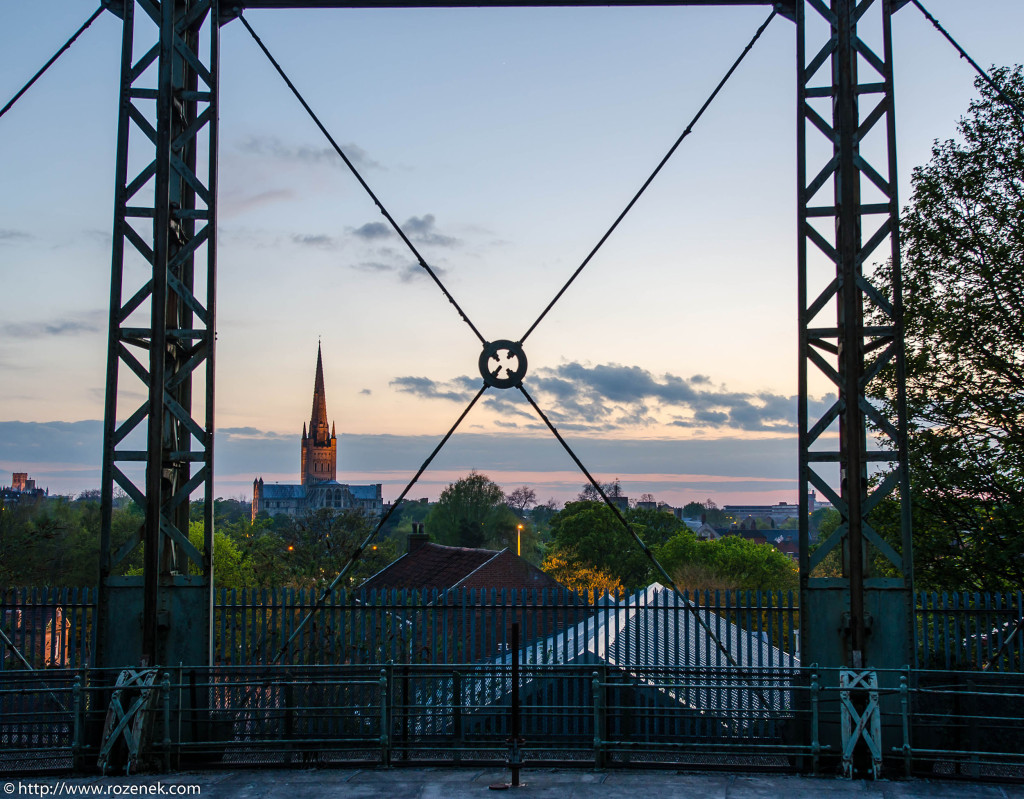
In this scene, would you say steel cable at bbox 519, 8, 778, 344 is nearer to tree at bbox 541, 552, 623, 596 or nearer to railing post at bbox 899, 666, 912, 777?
railing post at bbox 899, 666, 912, 777

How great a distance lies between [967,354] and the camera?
15977mm

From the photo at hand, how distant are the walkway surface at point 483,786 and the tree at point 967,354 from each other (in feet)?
30.0

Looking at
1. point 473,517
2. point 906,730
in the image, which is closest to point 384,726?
point 906,730

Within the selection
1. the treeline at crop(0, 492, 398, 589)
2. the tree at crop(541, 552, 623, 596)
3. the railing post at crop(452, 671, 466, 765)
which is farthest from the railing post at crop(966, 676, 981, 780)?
the tree at crop(541, 552, 623, 596)

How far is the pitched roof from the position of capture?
34.5 m

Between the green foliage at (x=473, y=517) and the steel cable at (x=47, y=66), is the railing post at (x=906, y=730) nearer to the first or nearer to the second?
the steel cable at (x=47, y=66)

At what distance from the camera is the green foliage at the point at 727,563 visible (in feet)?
193

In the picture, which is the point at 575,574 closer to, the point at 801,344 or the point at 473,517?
the point at 473,517

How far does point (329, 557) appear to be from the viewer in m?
33.9

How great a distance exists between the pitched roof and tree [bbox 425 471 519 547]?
41550 millimetres

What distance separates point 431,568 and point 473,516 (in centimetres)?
4647

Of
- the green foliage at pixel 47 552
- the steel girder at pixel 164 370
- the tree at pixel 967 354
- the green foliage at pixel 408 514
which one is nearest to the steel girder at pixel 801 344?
the steel girder at pixel 164 370

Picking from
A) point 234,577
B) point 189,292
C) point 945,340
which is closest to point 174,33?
point 189,292

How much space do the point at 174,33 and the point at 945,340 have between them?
13751mm
